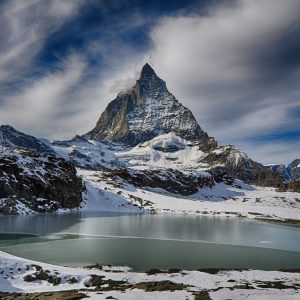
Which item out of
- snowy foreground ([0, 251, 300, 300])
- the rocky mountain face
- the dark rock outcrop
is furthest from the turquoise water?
the dark rock outcrop

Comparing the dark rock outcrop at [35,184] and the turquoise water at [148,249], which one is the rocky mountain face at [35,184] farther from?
the turquoise water at [148,249]

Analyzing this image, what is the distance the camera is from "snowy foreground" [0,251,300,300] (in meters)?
29.9

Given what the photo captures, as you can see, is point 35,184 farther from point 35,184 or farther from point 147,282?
point 147,282

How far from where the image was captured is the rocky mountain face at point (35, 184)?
127 m

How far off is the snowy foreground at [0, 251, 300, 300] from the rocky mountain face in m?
84.7

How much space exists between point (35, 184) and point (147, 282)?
372 ft

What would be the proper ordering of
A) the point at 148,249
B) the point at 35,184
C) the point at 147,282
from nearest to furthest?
the point at 147,282, the point at 148,249, the point at 35,184

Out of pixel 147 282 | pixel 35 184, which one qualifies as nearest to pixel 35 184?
pixel 35 184

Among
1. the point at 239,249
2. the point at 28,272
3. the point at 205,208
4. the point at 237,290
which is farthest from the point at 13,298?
the point at 205,208

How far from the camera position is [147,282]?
34812 mm

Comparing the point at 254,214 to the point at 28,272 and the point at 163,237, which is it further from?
the point at 28,272

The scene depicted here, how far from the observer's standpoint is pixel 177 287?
107ft

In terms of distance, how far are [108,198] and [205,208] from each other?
4589 centimetres

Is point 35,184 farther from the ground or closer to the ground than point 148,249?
farther from the ground
